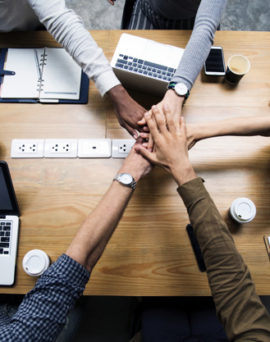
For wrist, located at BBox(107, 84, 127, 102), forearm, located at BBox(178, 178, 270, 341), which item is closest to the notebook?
Result: wrist, located at BBox(107, 84, 127, 102)

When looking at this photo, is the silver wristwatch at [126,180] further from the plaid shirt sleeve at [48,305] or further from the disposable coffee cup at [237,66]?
the disposable coffee cup at [237,66]

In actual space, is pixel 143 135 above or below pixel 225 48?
below

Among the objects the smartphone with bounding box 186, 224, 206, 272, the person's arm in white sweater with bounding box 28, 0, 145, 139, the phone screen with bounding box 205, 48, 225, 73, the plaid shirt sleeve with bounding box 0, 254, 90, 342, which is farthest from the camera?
the phone screen with bounding box 205, 48, 225, 73

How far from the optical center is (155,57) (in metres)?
1.04

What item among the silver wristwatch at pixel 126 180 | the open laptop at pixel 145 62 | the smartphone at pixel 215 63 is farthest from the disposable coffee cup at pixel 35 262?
the smartphone at pixel 215 63

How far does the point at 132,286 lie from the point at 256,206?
1.73 ft

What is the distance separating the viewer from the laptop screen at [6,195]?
0.84 m

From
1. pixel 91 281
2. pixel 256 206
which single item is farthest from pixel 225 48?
pixel 91 281

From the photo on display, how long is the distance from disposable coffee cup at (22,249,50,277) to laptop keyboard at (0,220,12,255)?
0.09 meters

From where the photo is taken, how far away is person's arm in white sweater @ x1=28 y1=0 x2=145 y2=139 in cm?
104

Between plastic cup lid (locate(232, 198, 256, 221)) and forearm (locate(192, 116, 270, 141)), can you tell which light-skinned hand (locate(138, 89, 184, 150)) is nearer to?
forearm (locate(192, 116, 270, 141))

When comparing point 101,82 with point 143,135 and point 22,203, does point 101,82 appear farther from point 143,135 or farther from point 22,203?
Answer: point 22,203

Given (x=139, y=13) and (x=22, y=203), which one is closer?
(x=22, y=203)

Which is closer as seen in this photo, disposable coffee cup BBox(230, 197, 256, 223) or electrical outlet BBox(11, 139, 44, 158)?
disposable coffee cup BBox(230, 197, 256, 223)
